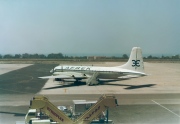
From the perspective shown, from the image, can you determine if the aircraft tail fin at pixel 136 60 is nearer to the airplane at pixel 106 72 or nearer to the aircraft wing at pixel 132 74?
the airplane at pixel 106 72

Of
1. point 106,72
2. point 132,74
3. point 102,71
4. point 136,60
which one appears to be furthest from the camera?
point 102,71

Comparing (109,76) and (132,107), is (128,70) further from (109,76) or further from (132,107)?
(132,107)

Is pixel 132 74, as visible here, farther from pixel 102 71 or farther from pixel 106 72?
pixel 102 71

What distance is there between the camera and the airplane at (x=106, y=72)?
57.9 m

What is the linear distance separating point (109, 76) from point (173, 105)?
2567cm

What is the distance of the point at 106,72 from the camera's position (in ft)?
206

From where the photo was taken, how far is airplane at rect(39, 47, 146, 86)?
190 ft

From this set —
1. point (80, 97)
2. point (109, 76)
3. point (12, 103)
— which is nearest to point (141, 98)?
point (80, 97)

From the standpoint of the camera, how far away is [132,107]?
3756 cm

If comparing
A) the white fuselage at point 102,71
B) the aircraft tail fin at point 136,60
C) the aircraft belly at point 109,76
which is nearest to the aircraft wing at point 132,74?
the white fuselage at point 102,71

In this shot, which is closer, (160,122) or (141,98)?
(160,122)

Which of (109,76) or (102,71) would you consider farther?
(102,71)

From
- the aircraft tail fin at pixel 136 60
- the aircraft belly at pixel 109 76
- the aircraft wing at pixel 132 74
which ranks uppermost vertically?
the aircraft tail fin at pixel 136 60

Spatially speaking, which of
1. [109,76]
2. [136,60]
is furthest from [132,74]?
[109,76]
